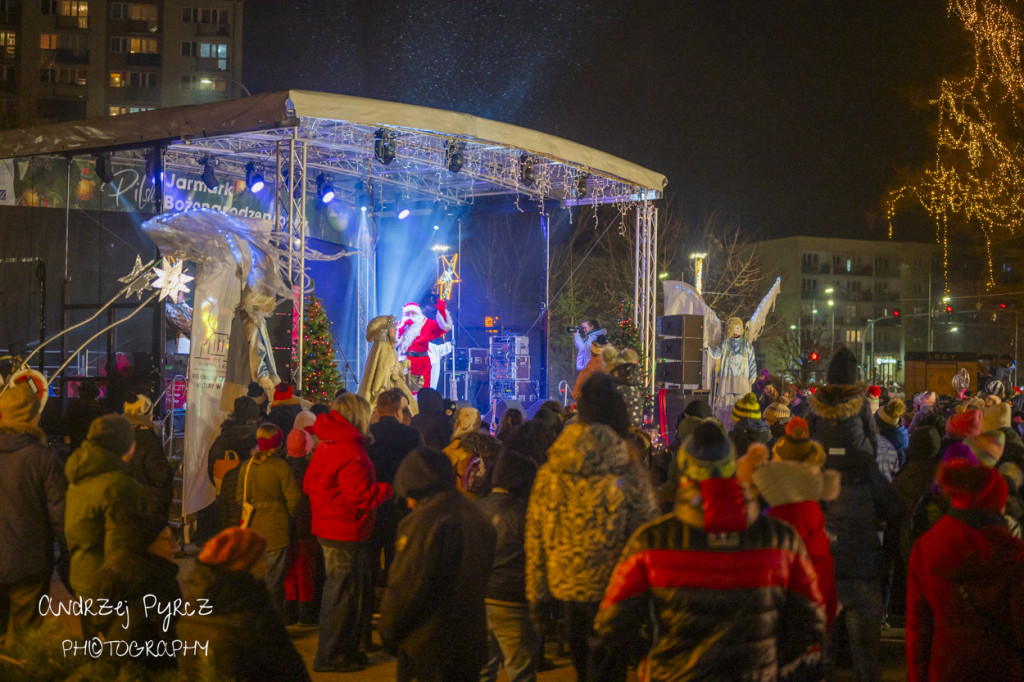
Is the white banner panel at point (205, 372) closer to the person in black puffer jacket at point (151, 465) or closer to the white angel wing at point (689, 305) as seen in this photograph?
the person in black puffer jacket at point (151, 465)

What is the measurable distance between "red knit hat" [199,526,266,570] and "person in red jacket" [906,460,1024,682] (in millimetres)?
2490

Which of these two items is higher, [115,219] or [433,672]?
[115,219]

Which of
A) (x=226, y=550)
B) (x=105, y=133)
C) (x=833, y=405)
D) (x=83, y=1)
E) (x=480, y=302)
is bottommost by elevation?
(x=226, y=550)

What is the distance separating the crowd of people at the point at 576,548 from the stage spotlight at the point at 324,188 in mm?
11954

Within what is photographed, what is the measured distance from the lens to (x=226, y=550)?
10.3ft

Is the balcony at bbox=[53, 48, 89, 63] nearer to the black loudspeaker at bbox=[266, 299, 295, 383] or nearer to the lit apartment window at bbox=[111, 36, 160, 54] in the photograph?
the lit apartment window at bbox=[111, 36, 160, 54]

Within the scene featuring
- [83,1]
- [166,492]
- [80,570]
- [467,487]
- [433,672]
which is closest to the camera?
[433,672]

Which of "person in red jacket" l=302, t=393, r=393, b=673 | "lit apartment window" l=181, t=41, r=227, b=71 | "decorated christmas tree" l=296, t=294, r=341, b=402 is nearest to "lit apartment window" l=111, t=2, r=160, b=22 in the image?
"lit apartment window" l=181, t=41, r=227, b=71

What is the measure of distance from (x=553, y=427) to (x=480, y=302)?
15054 mm

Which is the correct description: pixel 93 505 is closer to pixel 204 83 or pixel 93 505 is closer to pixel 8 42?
pixel 204 83

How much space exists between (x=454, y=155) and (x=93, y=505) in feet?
35.1

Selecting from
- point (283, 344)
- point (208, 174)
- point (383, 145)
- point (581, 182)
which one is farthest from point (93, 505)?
point (581, 182)

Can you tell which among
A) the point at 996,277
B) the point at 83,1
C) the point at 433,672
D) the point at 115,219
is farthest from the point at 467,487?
the point at 83,1

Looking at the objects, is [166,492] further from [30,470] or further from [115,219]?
[115,219]
